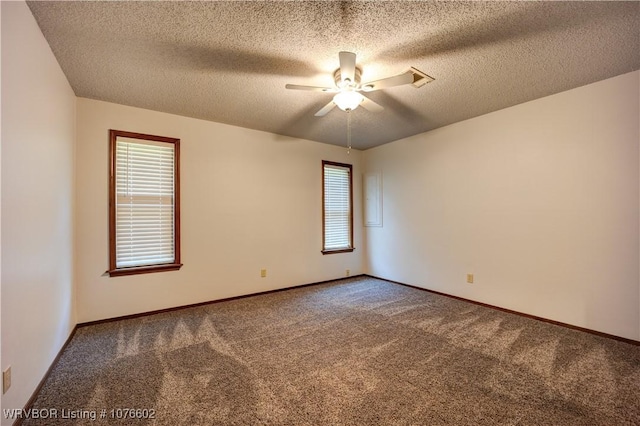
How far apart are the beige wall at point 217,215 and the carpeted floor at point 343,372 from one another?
1.33ft

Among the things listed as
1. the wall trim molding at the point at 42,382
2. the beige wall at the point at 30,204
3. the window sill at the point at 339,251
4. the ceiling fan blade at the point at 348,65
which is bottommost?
the wall trim molding at the point at 42,382

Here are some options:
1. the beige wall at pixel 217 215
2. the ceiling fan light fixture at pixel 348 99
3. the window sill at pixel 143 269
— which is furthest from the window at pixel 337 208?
the ceiling fan light fixture at pixel 348 99

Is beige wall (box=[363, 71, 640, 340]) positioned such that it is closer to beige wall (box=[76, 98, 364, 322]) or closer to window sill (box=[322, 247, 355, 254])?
window sill (box=[322, 247, 355, 254])

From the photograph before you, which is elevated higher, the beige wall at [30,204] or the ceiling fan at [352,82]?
the ceiling fan at [352,82]

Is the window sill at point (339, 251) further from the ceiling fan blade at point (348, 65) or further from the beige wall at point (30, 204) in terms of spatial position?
the beige wall at point (30, 204)

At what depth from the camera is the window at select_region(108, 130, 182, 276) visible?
3139 mm

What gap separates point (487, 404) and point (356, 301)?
2132 mm

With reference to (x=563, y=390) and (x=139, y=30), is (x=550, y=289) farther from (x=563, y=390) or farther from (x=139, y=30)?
(x=139, y=30)

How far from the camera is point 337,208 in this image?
16.6ft

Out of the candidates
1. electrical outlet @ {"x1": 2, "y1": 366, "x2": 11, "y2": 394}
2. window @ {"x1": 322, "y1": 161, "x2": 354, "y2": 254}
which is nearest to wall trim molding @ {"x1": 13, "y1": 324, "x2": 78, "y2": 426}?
electrical outlet @ {"x1": 2, "y1": 366, "x2": 11, "y2": 394}

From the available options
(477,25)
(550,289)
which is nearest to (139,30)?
(477,25)

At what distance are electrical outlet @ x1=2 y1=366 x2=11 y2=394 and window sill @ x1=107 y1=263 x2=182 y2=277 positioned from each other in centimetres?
172

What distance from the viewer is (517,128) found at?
10.7 feet

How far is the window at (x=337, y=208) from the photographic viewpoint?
4898 mm
